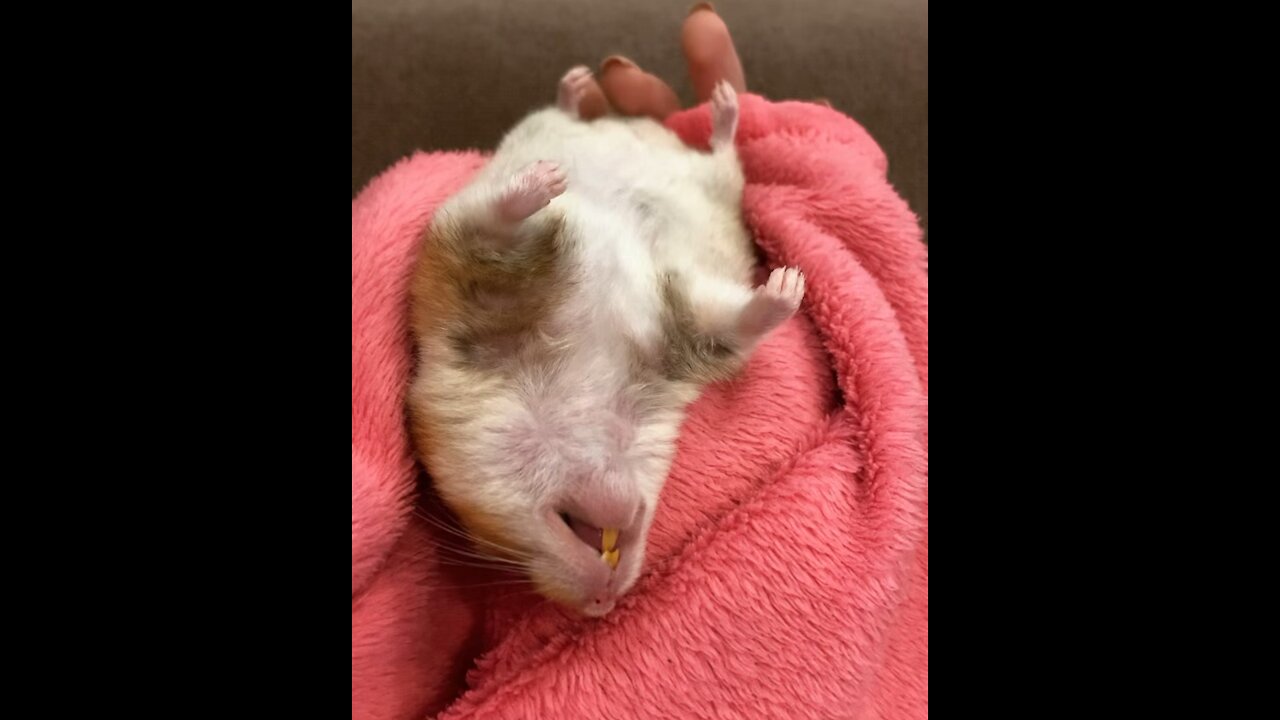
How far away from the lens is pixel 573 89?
1504 millimetres

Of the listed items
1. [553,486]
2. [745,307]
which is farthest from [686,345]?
[553,486]

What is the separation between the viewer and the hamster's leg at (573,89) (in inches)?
59.2

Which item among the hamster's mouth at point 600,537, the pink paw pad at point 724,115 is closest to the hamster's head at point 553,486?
the hamster's mouth at point 600,537

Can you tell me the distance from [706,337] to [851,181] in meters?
0.45

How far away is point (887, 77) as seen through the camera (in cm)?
177

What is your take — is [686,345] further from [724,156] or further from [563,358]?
[724,156]

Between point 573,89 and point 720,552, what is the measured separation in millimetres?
968

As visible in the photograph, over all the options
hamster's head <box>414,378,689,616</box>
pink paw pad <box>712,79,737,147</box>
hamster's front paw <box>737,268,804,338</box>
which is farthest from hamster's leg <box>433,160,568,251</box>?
pink paw pad <box>712,79,737,147</box>

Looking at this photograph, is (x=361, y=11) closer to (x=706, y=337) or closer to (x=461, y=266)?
(x=461, y=266)

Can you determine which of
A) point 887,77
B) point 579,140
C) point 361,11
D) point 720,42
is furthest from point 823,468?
point 361,11

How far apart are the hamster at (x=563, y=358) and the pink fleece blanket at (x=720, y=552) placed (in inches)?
2.2

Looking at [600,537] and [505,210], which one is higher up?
[505,210]

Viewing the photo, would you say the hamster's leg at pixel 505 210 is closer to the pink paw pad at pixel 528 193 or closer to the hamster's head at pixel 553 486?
the pink paw pad at pixel 528 193

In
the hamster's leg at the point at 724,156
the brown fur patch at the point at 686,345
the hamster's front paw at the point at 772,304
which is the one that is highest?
the hamster's leg at the point at 724,156
